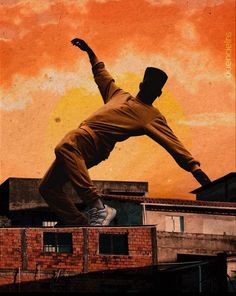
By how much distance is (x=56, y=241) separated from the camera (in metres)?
56.1

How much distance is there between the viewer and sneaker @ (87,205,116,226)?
199 feet

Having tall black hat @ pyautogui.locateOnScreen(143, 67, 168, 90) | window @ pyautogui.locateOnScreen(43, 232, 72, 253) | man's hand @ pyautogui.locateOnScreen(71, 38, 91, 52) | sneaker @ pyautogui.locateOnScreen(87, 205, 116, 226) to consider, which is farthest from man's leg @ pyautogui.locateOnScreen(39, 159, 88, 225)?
man's hand @ pyautogui.locateOnScreen(71, 38, 91, 52)

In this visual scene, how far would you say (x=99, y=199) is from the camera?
62094 millimetres

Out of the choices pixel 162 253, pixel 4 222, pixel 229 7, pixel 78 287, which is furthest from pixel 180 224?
pixel 229 7

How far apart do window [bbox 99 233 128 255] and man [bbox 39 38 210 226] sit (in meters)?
5.16

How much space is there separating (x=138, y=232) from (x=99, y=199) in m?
6.78

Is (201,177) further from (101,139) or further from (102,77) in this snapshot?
(102,77)

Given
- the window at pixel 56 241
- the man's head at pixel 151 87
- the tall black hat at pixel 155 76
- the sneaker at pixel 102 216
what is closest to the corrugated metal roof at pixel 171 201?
the sneaker at pixel 102 216

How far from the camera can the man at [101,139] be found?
62.9 metres

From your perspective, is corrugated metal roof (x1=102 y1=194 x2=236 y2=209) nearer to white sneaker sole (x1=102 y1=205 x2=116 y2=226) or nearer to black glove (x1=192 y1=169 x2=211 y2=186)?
white sneaker sole (x1=102 y1=205 x2=116 y2=226)

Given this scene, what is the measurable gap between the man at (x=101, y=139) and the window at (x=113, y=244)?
516 cm

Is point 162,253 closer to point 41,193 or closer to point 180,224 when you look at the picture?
point 180,224

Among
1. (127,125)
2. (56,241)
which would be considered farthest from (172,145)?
(56,241)

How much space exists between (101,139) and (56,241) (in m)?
11.5
